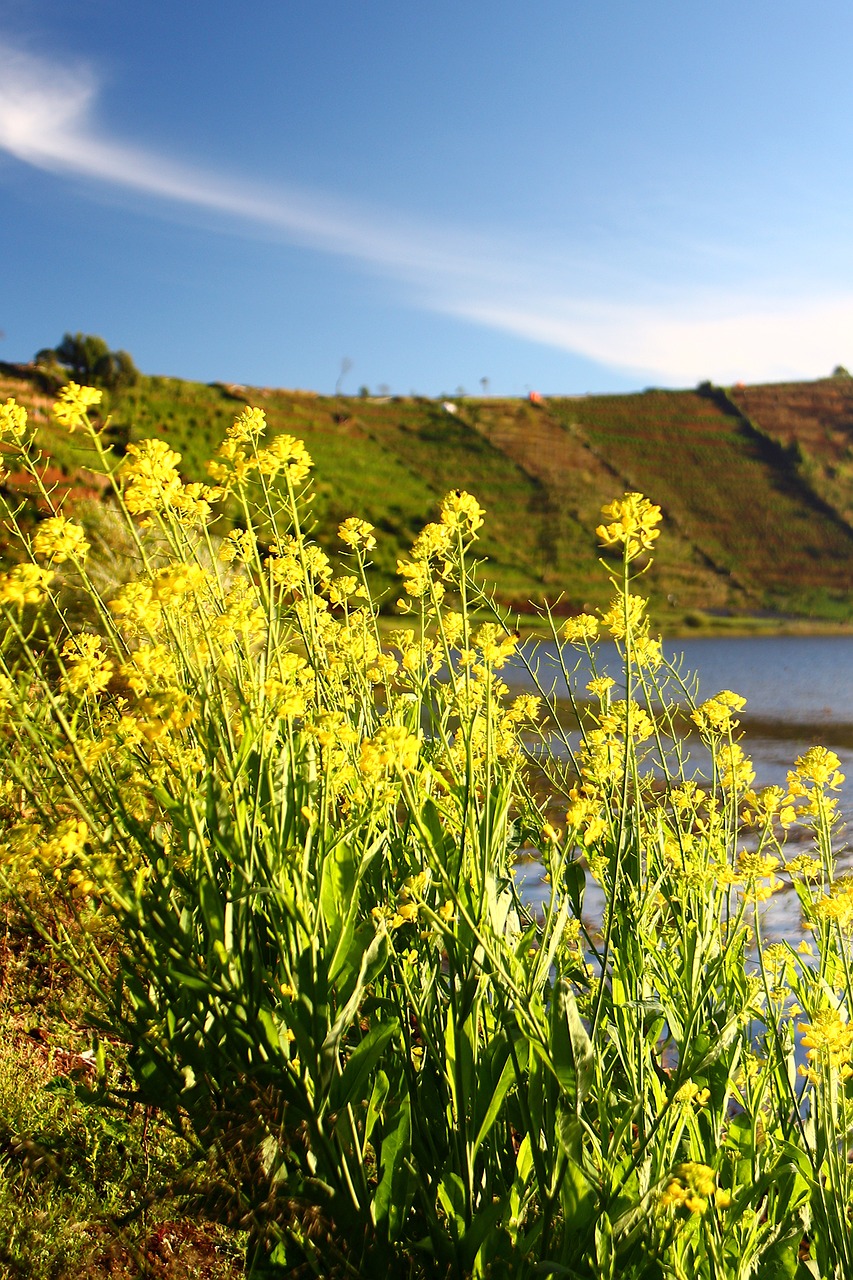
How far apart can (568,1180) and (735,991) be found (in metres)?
0.77

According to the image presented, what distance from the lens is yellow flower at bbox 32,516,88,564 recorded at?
72.7 inches

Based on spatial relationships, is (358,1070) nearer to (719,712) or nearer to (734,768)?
(734,768)

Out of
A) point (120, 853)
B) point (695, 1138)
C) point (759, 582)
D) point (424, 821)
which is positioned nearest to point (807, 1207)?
point (695, 1138)

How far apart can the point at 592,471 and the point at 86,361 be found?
38.0 metres

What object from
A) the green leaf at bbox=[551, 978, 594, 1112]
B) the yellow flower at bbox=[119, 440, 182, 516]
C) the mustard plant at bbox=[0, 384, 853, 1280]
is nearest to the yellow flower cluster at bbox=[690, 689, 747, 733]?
the mustard plant at bbox=[0, 384, 853, 1280]

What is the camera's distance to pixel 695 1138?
1852 millimetres

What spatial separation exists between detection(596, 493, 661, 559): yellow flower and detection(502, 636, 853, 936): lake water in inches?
31.1

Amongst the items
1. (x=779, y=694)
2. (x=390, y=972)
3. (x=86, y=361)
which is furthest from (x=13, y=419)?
(x=86, y=361)

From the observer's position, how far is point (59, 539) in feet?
6.10

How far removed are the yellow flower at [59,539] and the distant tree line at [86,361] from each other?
5721 cm

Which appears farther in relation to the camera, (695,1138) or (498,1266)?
(695,1138)

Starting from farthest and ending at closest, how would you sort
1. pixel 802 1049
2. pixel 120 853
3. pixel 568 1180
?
pixel 802 1049 → pixel 120 853 → pixel 568 1180

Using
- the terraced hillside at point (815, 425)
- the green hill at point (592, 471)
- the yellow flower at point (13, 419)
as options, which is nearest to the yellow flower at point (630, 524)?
the yellow flower at point (13, 419)

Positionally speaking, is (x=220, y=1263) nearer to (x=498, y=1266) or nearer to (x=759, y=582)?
(x=498, y=1266)
